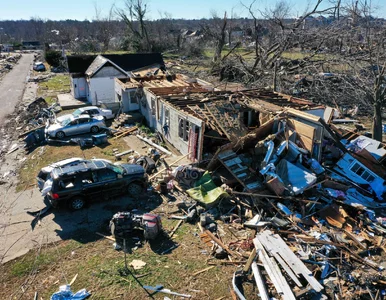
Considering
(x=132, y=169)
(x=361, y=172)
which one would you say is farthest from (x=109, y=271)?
(x=361, y=172)

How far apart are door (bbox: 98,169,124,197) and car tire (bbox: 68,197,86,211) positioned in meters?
1.01

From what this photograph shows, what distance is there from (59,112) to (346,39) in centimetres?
2489

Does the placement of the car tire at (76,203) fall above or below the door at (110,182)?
below

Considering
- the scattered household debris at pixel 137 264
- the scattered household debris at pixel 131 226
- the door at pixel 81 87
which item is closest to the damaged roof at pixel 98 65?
the door at pixel 81 87

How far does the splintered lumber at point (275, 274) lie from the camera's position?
345 inches

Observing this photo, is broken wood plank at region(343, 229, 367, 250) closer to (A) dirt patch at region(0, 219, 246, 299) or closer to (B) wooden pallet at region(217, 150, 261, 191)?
(B) wooden pallet at region(217, 150, 261, 191)

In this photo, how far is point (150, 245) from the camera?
37.4ft

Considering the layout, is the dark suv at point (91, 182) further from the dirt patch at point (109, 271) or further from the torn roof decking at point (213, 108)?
the torn roof decking at point (213, 108)

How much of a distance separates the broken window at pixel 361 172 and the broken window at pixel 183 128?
8410mm

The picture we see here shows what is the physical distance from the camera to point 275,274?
9430 millimetres

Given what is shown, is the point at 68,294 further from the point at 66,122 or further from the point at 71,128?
the point at 66,122

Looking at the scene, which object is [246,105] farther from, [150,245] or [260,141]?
[150,245]

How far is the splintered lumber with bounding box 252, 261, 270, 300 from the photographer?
29.2ft

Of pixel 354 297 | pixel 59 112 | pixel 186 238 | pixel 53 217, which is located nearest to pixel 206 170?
pixel 186 238
